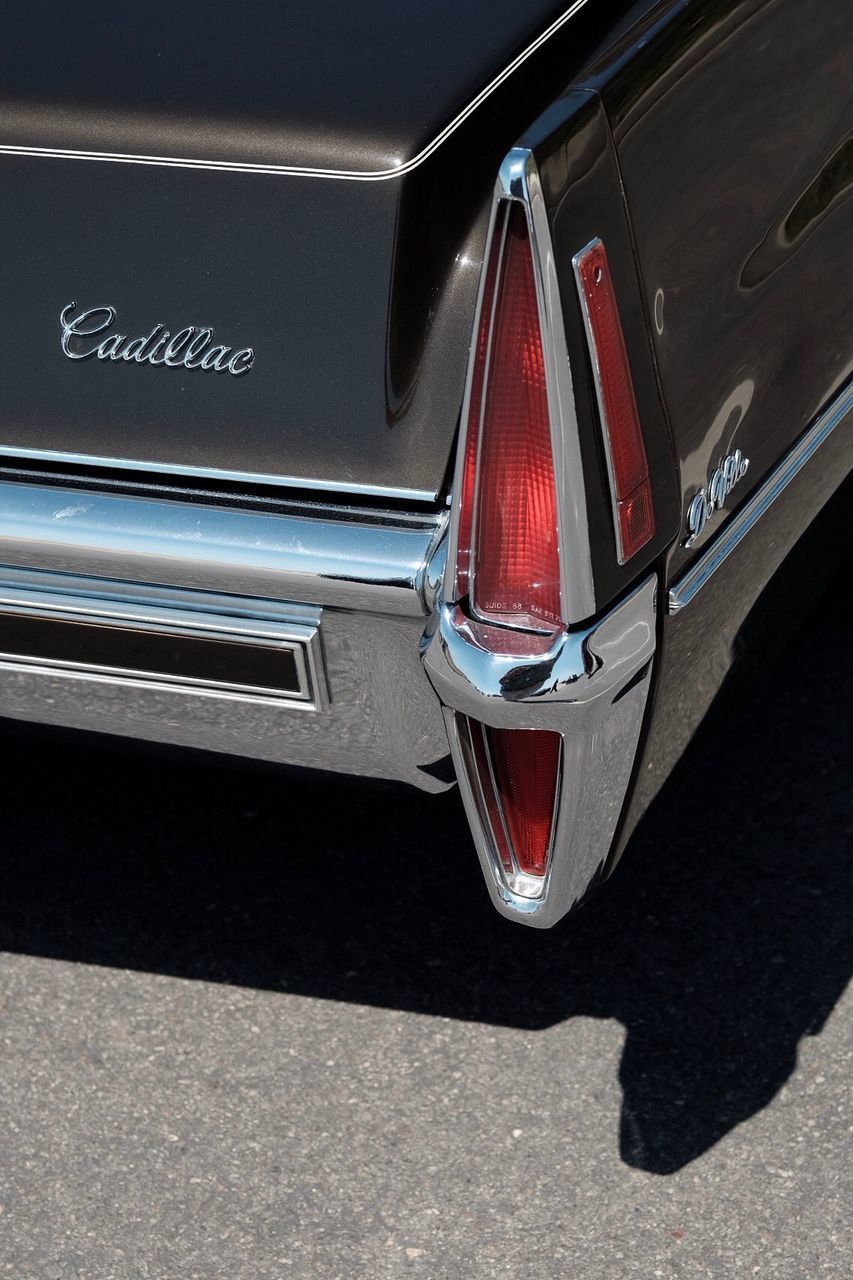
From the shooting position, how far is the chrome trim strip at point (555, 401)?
140 centimetres

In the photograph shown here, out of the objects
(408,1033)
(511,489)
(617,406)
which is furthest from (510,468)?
(408,1033)

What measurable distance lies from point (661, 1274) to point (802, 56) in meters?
1.47

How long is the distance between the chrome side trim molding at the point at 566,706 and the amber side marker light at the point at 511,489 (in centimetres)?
2

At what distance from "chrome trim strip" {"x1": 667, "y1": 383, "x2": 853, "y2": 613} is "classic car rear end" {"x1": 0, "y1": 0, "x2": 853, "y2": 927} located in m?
0.01

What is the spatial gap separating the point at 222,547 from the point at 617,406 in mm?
470

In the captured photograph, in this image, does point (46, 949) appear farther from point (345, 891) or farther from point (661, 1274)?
point (661, 1274)

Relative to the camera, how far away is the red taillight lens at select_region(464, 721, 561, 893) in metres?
1.66

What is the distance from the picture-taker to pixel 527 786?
5.56ft

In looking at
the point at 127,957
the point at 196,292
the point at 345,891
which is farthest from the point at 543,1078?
the point at 196,292

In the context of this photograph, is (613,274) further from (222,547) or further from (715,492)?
(222,547)

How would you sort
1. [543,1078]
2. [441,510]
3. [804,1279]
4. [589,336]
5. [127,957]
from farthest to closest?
[127,957], [543,1078], [804,1279], [441,510], [589,336]

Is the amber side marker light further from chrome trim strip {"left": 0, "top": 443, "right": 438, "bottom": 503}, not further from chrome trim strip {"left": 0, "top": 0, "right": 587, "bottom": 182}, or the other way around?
chrome trim strip {"left": 0, "top": 0, "right": 587, "bottom": 182}

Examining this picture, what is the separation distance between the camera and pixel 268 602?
1692 mm

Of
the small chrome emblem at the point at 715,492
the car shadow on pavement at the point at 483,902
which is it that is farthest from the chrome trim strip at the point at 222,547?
Answer: the car shadow on pavement at the point at 483,902
